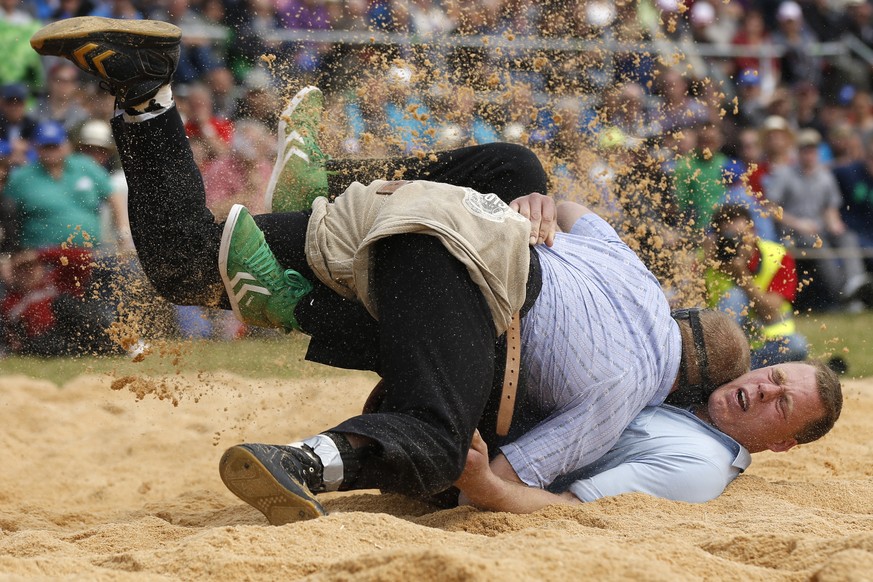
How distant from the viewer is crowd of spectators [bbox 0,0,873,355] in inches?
212

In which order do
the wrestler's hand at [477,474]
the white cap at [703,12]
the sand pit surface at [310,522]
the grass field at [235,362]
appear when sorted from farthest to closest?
1. the white cap at [703,12]
2. the grass field at [235,362]
3. the wrestler's hand at [477,474]
4. the sand pit surface at [310,522]

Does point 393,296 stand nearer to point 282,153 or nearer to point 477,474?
point 477,474

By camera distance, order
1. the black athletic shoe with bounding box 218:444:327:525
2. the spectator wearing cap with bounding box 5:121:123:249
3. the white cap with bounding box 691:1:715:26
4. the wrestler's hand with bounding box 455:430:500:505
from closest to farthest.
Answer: the black athletic shoe with bounding box 218:444:327:525, the wrestler's hand with bounding box 455:430:500:505, the spectator wearing cap with bounding box 5:121:123:249, the white cap with bounding box 691:1:715:26

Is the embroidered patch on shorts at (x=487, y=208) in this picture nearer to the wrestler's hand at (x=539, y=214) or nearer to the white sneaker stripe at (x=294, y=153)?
the wrestler's hand at (x=539, y=214)

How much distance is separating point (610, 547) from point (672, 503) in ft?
3.54

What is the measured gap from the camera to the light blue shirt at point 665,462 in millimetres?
3391

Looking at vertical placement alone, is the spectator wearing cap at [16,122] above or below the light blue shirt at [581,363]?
above

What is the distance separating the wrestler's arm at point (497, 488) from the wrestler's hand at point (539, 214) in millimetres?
731

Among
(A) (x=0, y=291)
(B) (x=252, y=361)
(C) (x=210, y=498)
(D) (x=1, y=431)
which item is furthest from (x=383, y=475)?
(A) (x=0, y=291)

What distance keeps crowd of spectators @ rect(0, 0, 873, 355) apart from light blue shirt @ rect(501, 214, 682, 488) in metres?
1.66

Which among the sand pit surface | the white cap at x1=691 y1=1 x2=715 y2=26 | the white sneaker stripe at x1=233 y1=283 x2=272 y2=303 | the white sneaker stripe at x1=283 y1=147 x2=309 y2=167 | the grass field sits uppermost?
the white cap at x1=691 y1=1 x2=715 y2=26

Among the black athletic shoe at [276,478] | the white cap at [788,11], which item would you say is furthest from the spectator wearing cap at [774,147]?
the black athletic shoe at [276,478]

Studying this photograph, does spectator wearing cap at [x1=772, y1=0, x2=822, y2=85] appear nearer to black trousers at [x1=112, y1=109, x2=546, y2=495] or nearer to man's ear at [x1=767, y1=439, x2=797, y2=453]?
man's ear at [x1=767, y1=439, x2=797, y2=453]

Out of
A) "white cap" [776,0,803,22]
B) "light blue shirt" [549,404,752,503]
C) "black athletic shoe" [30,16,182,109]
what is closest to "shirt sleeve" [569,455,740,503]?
"light blue shirt" [549,404,752,503]
